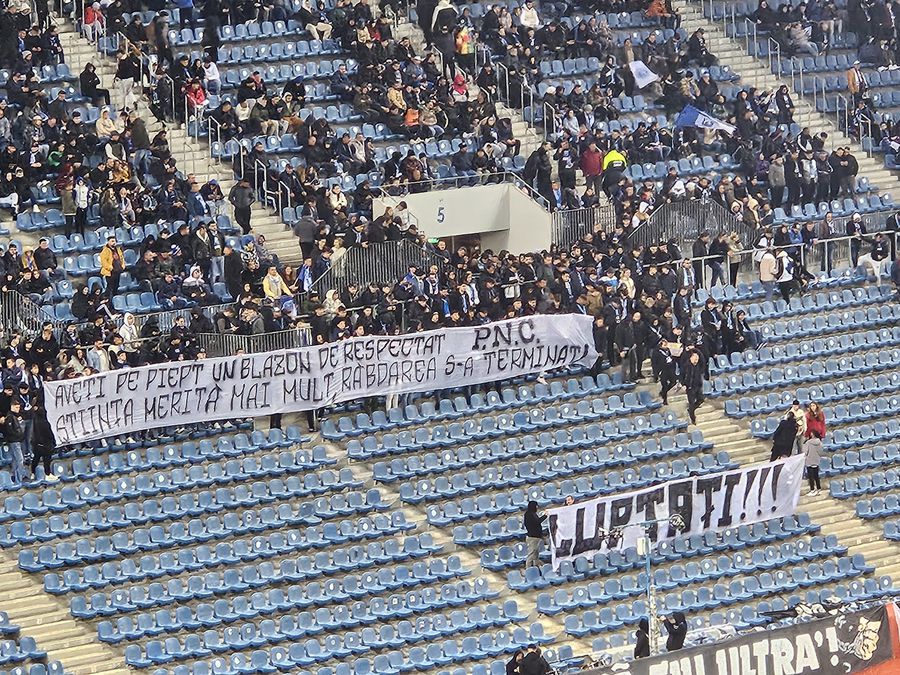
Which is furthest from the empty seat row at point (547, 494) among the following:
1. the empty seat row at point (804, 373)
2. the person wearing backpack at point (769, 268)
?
the person wearing backpack at point (769, 268)

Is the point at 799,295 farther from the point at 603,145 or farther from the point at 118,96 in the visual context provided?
the point at 118,96

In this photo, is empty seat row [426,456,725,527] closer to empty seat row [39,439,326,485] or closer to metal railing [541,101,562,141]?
empty seat row [39,439,326,485]

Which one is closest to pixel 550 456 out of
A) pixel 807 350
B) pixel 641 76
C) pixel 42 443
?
pixel 807 350

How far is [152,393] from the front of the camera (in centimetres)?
3688

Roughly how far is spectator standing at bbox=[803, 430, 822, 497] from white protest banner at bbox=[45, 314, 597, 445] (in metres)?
3.88

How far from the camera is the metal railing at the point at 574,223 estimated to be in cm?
4469

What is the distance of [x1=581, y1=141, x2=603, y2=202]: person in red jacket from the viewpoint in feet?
150

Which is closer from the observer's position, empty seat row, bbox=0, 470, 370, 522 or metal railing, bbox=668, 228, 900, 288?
empty seat row, bbox=0, 470, 370, 522

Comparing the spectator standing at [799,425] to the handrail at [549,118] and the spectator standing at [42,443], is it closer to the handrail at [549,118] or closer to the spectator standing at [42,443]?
the handrail at [549,118]

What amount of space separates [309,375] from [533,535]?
444 cm

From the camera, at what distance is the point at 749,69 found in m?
51.4

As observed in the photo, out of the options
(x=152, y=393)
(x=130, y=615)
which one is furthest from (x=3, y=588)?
(x=152, y=393)

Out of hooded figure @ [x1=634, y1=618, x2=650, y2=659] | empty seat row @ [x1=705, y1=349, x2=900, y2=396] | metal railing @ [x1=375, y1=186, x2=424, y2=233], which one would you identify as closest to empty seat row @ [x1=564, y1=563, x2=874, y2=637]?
hooded figure @ [x1=634, y1=618, x2=650, y2=659]

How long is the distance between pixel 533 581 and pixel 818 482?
5.95 metres
